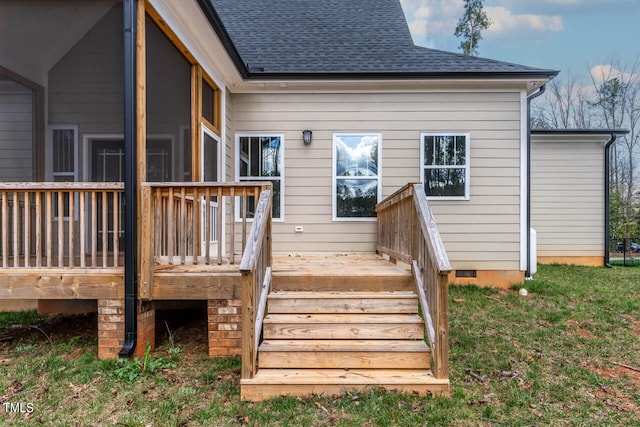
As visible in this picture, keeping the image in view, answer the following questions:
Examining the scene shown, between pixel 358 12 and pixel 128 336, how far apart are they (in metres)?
8.24

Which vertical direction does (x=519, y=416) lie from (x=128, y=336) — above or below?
below

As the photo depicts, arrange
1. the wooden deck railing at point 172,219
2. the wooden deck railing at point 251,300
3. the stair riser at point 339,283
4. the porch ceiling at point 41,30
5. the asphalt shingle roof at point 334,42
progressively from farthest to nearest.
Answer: the asphalt shingle roof at point 334,42, the porch ceiling at point 41,30, the stair riser at point 339,283, the wooden deck railing at point 172,219, the wooden deck railing at point 251,300

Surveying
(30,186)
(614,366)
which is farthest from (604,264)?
(30,186)

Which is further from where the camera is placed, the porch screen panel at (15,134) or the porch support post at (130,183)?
the porch screen panel at (15,134)

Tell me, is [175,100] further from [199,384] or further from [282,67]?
[199,384]

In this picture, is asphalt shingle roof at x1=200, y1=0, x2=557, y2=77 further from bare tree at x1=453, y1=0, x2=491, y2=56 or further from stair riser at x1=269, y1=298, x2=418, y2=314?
bare tree at x1=453, y1=0, x2=491, y2=56

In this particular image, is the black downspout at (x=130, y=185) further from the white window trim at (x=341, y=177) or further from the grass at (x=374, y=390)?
the white window trim at (x=341, y=177)

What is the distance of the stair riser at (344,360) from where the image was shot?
9.84ft

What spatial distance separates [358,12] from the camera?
8.54 meters

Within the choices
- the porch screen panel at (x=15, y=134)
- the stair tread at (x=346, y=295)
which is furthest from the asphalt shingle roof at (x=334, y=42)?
the stair tread at (x=346, y=295)

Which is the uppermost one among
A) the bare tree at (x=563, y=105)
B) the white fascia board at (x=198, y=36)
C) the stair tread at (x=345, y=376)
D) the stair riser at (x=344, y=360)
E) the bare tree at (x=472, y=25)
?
the bare tree at (x=472, y=25)

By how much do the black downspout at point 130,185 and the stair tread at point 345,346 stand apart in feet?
4.13

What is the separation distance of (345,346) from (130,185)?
240cm

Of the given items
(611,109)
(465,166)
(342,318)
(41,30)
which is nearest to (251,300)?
(342,318)
